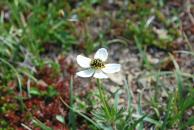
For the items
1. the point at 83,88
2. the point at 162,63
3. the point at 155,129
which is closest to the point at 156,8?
the point at 162,63

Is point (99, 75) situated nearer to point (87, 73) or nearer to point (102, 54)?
point (87, 73)

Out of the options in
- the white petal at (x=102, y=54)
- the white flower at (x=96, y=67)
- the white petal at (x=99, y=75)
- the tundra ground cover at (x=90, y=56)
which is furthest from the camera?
the tundra ground cover at (x=90, y=56)

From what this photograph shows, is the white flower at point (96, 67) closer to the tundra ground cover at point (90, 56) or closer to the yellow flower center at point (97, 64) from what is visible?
the yellow flower center at point (97, 64)

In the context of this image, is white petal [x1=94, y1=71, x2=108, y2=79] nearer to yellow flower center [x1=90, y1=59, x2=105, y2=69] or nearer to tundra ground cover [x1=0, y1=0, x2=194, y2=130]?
yellow flower center [x1=90, y1=59, x2=105, y2=69]

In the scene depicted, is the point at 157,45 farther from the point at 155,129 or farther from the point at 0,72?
the point at 0,72

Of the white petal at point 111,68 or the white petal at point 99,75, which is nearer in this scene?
the white petal at point 99,75

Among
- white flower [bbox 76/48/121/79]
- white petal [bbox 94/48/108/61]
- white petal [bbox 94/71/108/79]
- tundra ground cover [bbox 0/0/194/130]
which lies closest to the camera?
white petal [bbox 94/71/108/79]

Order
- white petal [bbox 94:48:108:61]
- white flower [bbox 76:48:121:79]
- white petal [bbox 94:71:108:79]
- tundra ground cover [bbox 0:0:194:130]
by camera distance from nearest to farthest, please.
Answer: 1. white petal [bbox 94:71:108:79]
2. white flower [bbox 76:48:121:79]
3. white petal [bbox 94:48:108:61]
4. tundra ground cover [bbox 0:0:194:130]

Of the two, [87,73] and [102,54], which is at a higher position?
[102,54]

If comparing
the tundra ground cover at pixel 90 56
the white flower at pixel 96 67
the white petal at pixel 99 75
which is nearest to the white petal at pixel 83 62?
the white flower at pixel 96 67

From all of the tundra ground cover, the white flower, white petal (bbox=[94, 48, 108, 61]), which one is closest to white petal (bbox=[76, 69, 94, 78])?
the white flower

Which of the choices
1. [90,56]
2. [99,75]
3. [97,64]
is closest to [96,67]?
[97,64]
